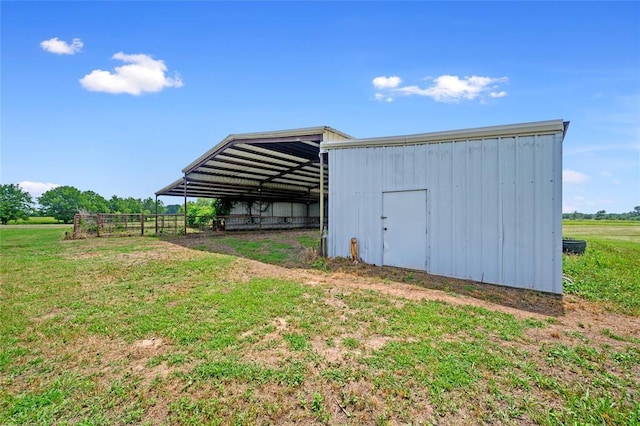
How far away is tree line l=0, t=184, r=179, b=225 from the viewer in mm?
49969

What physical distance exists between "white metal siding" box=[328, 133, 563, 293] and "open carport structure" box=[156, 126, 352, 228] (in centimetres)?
212

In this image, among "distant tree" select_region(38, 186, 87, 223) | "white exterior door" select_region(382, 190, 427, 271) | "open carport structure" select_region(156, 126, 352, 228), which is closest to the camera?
"white exterior door" select_region(382, 190, 427, 271)

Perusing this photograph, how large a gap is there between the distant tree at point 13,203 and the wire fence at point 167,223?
47.7 m

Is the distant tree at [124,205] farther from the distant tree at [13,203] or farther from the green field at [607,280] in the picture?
the green field at [607,280]

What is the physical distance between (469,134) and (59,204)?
76.8 metres

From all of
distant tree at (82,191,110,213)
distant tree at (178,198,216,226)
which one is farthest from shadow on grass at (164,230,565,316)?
distant tree at (82,191,110,213)

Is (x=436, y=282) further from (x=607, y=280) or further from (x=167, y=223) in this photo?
(x=167, y=223)

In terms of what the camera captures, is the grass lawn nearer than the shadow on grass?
Yes

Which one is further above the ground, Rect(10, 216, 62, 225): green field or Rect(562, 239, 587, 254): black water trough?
Rect(562, 239, 587, 254): black water trough

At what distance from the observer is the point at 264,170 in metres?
16.6

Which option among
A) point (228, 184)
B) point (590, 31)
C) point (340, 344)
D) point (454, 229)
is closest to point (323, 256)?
point (454, 229)

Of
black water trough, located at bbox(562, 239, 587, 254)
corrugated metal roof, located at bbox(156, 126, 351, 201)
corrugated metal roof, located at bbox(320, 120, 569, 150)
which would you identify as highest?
corrugated metal roof, located at bbox(156, 126, 351, 201)

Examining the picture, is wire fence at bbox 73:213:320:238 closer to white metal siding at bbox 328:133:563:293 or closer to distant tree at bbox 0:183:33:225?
white metal siding at bbox 328:133:563:293

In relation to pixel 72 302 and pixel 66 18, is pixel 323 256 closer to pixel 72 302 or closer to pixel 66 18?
pixel 72 302
